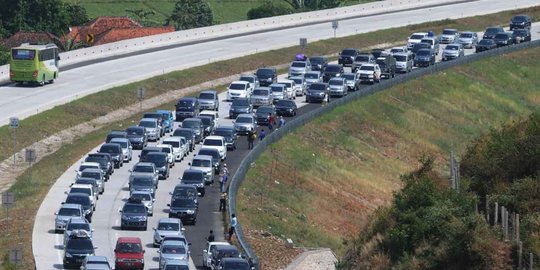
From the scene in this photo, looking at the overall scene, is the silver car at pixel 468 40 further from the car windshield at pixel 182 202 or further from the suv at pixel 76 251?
the suv at pixel 76 251

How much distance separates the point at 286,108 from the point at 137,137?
15482 millimetres

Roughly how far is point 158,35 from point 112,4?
50.6m

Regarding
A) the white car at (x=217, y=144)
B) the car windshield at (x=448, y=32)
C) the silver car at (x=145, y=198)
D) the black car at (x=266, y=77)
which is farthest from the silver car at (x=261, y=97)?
the car windshield at (x=448, y=32)

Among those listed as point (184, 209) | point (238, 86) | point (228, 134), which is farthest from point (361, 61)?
point (184, 209)

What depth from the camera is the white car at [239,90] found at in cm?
10826

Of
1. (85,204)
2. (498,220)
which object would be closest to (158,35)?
(85,204)

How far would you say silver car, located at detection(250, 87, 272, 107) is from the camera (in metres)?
104

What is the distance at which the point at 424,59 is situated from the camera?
130m

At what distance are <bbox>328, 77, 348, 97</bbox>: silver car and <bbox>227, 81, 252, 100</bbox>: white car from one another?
5.85 metres

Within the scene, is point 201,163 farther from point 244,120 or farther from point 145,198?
point 244,120

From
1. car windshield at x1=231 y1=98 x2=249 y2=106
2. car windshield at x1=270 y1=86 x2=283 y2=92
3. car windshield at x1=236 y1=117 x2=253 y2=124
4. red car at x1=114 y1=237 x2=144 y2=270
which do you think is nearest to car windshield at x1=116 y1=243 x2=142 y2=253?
red car at x1=114 y1=237 x2=144 y2=270

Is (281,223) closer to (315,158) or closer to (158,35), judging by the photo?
(315,158)

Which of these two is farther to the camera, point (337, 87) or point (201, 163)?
point (337, 87)

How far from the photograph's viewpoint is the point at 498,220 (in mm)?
64750
